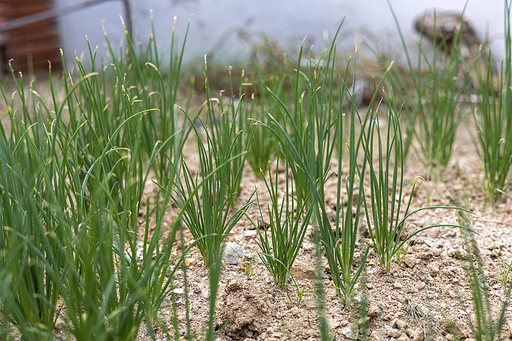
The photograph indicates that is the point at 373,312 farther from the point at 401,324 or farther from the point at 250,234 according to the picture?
the point at 250,234

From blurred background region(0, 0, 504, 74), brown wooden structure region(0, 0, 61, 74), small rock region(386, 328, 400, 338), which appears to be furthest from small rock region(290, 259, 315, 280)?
brown wooden structure region(0, 0, 61, 74)

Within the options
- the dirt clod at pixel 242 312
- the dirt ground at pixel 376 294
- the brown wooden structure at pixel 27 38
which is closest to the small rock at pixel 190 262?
the dirt ground at pixel 376 294

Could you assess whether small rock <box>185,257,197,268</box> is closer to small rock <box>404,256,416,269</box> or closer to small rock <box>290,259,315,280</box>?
small rock <box>290,259,315,280</box>

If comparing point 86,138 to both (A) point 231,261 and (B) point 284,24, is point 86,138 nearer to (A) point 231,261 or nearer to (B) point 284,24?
(A) point 231,261

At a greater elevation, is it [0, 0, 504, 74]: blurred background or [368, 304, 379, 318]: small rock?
[0, 0, 504, 74]: blurred background

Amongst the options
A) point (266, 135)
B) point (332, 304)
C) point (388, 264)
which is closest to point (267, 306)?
point (332, 304)

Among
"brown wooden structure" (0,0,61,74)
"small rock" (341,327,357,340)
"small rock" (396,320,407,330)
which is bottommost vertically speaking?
"small rock" (396,320,407,330)

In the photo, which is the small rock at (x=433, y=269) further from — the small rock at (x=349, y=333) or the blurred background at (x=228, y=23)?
the blurred background at (x=228, y=23)

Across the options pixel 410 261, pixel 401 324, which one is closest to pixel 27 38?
pixel 410 261
